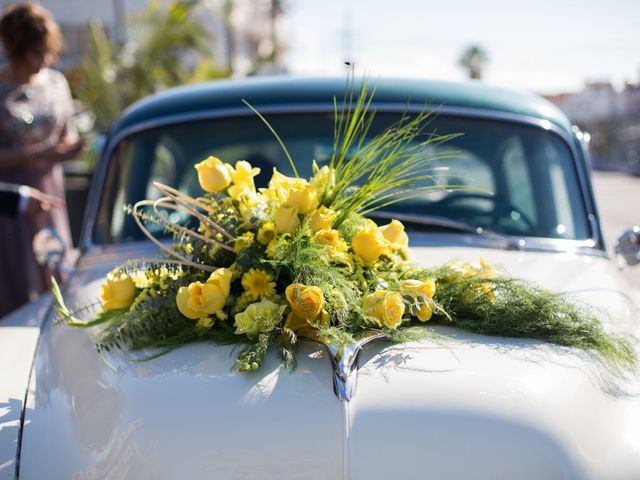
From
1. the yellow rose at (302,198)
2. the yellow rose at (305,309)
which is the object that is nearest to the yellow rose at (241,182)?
the yellow rose at (302,198)

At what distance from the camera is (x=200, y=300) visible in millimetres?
1845

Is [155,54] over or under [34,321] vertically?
over

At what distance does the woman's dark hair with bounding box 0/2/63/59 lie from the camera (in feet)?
12.4

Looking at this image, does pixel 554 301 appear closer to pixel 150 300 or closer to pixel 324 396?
pixel 324 396

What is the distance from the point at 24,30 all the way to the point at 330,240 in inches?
104

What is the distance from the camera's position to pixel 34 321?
2.60 metres

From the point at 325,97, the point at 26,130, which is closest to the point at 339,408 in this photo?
the point at 325,97

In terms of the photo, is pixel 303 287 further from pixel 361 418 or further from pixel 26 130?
pixel 26 130

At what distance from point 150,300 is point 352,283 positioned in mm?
522

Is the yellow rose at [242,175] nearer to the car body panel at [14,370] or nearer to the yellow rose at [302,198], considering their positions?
the yellow rose at [302,198]

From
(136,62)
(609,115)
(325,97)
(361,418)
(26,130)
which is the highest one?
(136,62)

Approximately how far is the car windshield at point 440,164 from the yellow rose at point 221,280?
95 cm

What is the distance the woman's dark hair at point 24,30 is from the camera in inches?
149

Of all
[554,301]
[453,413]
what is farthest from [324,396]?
[554,301]
